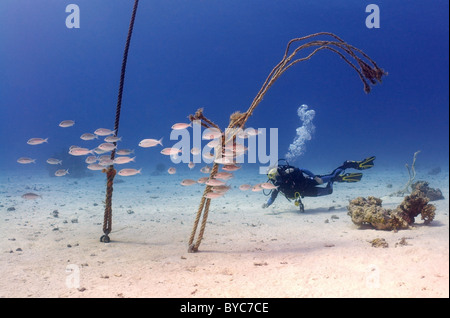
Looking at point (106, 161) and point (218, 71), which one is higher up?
point (218, 71)

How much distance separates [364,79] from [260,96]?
8.37 feet

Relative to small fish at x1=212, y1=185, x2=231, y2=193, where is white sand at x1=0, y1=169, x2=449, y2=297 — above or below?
below

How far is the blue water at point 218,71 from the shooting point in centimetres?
9212

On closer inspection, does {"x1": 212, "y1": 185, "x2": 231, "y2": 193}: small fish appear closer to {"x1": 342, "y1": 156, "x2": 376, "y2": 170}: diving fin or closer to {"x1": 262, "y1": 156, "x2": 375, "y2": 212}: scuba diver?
{"x1": 262, "y1": 156, "x2": 375, "y2": 212}: scuba diver

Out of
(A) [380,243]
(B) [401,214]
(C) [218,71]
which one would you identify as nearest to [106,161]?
(A) [380,243]

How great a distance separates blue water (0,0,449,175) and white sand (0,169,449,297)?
69370 mm

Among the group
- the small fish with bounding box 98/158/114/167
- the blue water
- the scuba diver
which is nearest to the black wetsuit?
the scuba diver

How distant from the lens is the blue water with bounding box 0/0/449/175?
302ft

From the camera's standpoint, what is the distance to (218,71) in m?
144

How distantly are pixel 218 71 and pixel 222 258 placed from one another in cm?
14804

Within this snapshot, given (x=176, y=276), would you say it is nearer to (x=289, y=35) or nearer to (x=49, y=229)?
(x=49, y=229)

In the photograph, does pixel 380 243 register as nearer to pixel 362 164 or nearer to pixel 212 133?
A: pixel 212 133

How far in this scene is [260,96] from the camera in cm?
530
